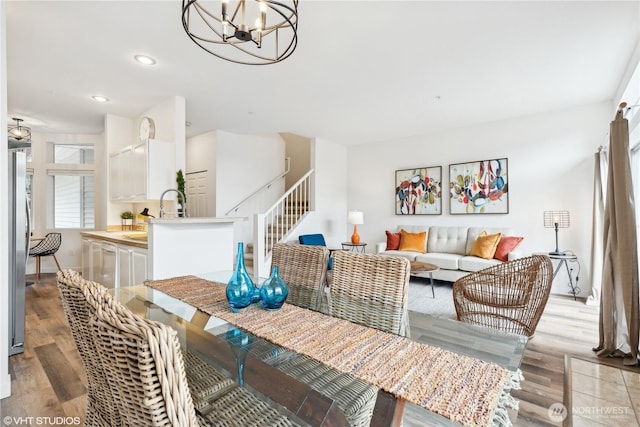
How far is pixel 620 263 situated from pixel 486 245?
85.2 inches

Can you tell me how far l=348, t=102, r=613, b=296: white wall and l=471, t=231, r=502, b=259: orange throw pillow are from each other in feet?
1.77

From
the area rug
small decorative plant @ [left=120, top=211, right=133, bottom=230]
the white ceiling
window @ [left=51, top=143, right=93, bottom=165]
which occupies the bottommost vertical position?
the area rug

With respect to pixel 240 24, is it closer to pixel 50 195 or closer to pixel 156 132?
pixel 156 132

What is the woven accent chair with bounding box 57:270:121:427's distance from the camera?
30.1 inches

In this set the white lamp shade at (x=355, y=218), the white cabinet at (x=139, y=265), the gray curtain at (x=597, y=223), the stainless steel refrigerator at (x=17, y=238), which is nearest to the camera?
the stainless steel refrigerator at (x=17, y=238)

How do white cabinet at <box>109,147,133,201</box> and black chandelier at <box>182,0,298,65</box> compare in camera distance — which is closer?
black chandelier at <box>182,0,298,65</box>

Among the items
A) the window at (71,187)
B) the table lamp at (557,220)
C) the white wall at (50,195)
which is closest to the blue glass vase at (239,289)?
the table lamp at (557,220)

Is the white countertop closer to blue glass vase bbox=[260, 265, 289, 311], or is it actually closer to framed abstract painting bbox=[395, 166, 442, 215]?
blue glass vase bbox=[260, 265, 289, 311]

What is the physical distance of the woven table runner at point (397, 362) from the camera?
2.57 feet

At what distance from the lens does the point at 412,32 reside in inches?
99.8

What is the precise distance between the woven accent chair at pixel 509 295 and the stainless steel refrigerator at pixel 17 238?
3442 mm

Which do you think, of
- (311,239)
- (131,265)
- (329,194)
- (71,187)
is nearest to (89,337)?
(131,265)

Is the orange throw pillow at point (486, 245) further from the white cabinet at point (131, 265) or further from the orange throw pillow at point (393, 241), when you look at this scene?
the white cabinet at point (131, 265)

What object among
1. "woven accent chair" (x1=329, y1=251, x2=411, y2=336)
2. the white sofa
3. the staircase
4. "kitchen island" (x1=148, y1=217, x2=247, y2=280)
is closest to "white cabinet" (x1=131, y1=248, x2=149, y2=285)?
"kitchen island" (x1=148, y1=217, x2=247, y2=280)
